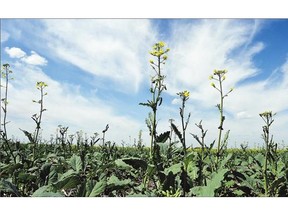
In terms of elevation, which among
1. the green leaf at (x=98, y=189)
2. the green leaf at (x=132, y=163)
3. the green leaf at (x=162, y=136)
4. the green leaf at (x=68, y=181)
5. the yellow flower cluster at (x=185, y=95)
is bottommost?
the green leaf at (x=98, y=189)

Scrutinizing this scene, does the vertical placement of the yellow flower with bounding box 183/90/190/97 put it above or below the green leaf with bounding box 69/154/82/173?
above

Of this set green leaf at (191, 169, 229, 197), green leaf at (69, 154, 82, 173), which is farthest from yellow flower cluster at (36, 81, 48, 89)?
green leaf at (191, 169, 229, 197)

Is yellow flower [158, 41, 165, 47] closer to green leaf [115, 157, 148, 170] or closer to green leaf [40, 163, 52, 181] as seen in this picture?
green leaf [115, 157, 148, 170]

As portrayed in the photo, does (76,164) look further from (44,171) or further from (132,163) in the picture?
(132,163)

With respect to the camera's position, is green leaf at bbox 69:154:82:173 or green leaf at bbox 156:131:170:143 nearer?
green leaf at bbox 156:131:170:143

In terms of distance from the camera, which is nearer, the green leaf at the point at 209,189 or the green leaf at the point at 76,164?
the green leaf at the point at 209,189

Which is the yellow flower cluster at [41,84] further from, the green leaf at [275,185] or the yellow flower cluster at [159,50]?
the green leaf at [275,185]

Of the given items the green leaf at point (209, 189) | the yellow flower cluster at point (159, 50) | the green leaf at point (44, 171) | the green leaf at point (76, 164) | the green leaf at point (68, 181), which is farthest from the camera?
the green leaf at point (76, 164)

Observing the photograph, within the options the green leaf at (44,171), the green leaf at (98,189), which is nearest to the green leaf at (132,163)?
the green leaf at (98,189)

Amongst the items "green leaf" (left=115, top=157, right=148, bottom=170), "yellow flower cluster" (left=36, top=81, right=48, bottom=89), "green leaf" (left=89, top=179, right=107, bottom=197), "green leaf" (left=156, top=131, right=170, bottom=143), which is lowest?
"green leaf" (left=89, top=179, right=107, bottom=197)

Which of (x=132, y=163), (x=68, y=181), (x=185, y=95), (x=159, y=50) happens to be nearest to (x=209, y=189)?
(x=132, y=163)
